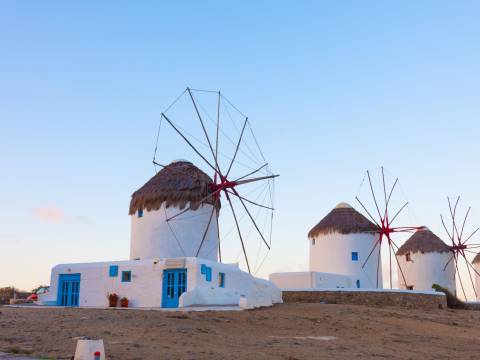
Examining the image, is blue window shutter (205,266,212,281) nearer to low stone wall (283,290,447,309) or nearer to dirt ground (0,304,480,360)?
dirt ground (0,304,480,360)

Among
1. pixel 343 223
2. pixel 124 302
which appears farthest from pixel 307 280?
pixel 124 302

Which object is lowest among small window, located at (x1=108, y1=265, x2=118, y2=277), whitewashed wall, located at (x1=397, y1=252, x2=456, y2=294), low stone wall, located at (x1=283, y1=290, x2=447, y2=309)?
low stone wall, located at (x1=283, y1=290, x2=447, y2=309)

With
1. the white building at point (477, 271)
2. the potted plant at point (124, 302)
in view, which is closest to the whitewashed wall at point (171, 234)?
the potted plant at point (124, 302)

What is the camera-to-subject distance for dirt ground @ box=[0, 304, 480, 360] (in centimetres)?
1198

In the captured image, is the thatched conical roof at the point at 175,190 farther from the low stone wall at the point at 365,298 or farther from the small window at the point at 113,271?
the low stone wall at the point at 365,298

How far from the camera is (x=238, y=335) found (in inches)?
614

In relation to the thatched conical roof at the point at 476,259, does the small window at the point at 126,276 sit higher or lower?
lower

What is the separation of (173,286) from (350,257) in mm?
18822

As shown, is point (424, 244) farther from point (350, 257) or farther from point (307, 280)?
point (307, 280)

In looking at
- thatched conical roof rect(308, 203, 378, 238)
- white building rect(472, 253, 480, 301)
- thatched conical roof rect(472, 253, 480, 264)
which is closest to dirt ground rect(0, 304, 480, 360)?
thatched conical roof rect(308, 203, 378, 238)

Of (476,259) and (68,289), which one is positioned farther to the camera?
(476,259)

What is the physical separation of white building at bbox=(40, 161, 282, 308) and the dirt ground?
257cm

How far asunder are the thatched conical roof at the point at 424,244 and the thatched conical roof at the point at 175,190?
2284cm

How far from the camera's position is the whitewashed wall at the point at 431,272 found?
147ft
